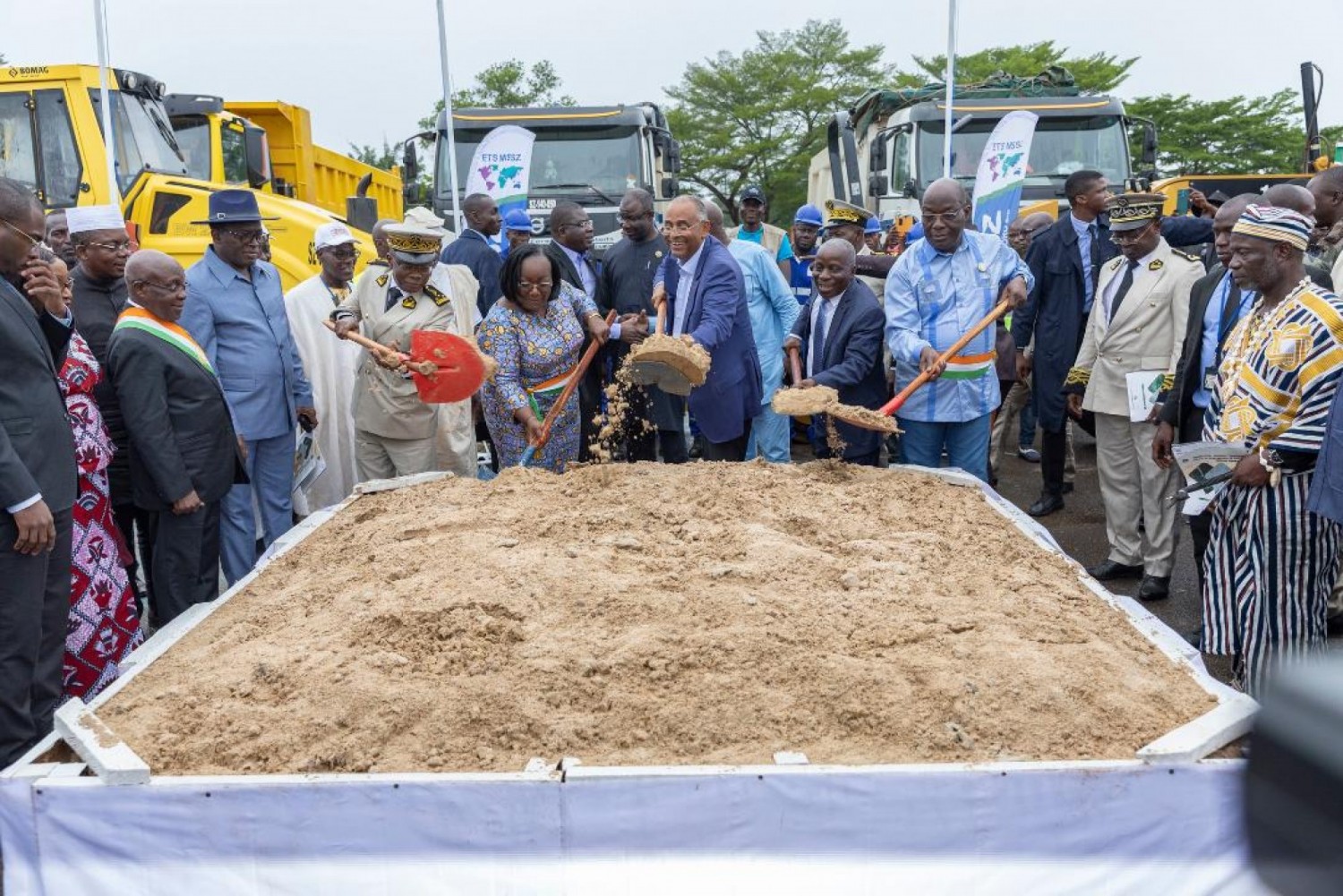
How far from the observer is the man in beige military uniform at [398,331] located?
213 inches

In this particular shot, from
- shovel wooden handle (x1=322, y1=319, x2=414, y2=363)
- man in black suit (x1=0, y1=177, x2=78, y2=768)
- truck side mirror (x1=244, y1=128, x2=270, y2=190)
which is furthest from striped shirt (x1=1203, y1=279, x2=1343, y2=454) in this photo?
truck side mirror (x1=244, y1=128, x2=270, y2=190)

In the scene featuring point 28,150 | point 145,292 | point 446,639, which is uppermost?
point 28,150


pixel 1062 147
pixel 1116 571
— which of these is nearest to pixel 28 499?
pixel 1116 571

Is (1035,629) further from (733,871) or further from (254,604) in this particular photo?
(254,604)

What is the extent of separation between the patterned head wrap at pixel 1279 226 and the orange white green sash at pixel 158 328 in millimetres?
3688

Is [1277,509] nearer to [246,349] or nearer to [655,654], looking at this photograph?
[655,654]

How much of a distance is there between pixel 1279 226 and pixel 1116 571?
2481mm

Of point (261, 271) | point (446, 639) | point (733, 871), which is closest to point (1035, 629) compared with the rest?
point (733, 871)

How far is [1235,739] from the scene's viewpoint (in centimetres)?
260

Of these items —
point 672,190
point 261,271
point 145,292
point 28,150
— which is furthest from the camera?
point 672,190

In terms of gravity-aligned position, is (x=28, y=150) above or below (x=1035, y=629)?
above

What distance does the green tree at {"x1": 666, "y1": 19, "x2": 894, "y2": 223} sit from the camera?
31.8m

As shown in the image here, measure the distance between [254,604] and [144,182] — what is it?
6.71m

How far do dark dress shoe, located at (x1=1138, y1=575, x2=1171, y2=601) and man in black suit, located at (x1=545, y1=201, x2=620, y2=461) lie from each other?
2.76 metres
